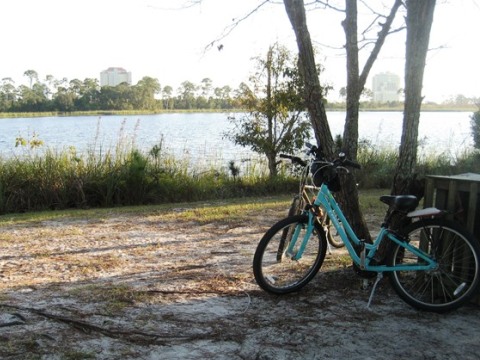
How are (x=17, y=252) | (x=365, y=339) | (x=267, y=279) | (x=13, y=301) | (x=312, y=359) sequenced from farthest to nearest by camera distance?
1. (x=17, y=252)
2. (x=267, y=279)
3. (x=13, y=301)
4. (x=365, y=339)
5. (x=312, y=359)

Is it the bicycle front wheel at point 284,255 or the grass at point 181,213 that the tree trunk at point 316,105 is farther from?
the grass at point 181,213

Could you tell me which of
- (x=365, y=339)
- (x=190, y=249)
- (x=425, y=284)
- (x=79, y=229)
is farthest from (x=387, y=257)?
(x=79, y=229)

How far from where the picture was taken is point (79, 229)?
23.7 ft

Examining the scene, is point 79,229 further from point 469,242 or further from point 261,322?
point 469,242

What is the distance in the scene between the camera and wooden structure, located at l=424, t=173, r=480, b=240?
3.78 meters

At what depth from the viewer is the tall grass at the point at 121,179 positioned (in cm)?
988

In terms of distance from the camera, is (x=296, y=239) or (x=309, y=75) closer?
(x=296, y=239)

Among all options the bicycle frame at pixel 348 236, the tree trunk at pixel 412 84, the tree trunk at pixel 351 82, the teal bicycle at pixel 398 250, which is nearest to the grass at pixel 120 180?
the tree trunk at pixel 351 82

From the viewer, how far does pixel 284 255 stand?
4.48 meters

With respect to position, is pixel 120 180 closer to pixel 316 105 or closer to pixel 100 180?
pixel 100 180

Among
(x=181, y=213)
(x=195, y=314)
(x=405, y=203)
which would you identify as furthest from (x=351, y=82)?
(x=181, y=213)

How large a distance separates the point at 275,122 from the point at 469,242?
9.38m

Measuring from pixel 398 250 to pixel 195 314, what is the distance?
1.67 meters

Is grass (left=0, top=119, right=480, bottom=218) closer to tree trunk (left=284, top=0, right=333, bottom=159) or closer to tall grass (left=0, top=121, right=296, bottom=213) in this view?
tall grass (left=0, top=121, right=296, bottom=213)
